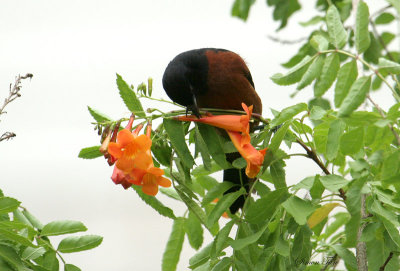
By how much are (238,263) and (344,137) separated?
1.73 feet

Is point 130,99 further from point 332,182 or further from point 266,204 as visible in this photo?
point 332,182

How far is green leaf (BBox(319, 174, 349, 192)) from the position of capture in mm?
1612

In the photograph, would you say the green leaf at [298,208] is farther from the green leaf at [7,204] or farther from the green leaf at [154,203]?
the green leaf at [7,204]

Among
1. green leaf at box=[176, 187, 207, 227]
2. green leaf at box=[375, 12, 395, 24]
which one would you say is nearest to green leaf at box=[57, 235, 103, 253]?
green leaf at box=[176, 187, 207, 227]

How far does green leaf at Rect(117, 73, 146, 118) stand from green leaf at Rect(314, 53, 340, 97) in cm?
54

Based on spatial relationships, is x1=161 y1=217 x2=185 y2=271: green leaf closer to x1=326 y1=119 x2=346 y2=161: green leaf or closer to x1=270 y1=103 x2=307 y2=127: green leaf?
x1=270 y1=103 x2=307 y2=127: green leaf

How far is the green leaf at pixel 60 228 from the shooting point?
1848 millimetres

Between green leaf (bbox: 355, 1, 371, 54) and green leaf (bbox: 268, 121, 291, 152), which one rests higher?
green leaf (bbox: 355, 1, 371, 54)

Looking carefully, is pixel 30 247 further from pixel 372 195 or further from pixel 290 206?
pixel 372 195

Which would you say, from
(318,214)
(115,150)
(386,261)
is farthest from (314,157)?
(115,150)

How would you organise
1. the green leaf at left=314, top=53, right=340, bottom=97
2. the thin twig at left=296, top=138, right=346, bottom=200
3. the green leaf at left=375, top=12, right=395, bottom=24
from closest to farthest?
the green leaf at left=314, top=53, right=340, bottom=97
the thin twig at left=296, top=138, right=346, bottom=200
the green leaf at left=375, top=12, right=395, bottom=24

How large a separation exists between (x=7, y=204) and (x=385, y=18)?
2.31 metres

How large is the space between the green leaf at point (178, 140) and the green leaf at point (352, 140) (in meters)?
0.47

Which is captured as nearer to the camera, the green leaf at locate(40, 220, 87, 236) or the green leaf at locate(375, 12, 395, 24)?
the green leaf at locate(40, 220, 87, 236)
